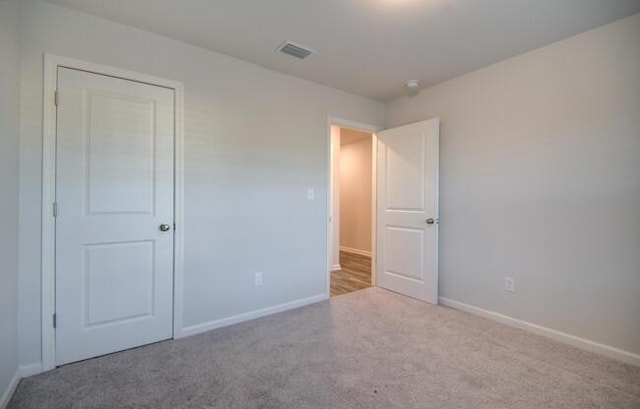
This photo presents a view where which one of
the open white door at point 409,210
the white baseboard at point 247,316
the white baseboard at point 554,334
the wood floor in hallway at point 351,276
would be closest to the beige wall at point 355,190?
the wood floor in hallway at point 351,276

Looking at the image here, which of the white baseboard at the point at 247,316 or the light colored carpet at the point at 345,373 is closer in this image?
the light colored carpet at the point at 345,373

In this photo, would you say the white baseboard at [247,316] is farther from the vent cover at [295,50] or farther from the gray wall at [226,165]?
the vent cover at [295,50]

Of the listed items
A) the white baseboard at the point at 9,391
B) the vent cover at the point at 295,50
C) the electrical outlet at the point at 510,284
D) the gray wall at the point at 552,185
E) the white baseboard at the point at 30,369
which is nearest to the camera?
the white baseboard at the point at 9,391

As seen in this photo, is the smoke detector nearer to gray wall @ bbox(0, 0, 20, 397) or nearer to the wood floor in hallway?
the wood floor in hallway

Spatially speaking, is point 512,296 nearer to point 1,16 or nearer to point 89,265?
point 89,265

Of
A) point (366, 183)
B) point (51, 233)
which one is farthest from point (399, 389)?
point (366, 183)

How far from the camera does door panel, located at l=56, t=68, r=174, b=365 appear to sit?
202 centimetres

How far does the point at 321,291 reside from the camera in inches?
132

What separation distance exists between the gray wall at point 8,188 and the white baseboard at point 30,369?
0.23 ft

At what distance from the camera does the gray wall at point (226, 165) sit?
6.26ft

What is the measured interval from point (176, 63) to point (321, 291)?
2550 mm

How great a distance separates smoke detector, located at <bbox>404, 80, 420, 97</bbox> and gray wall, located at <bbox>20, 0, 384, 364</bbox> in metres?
0.64

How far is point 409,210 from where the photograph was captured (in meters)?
3.44

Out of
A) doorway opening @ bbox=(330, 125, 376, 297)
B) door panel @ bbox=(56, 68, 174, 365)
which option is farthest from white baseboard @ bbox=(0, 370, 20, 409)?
doorway opening @ bbox=(330, 125, 376, 297)
